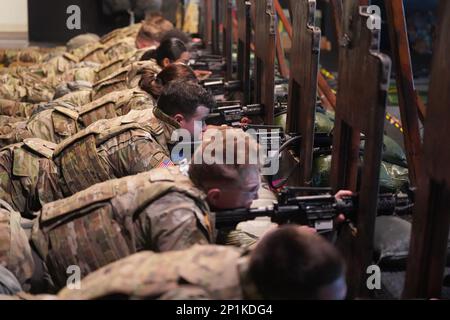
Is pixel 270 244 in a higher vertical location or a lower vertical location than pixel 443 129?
lower

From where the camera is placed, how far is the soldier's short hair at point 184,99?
3.69m

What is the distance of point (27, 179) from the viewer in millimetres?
3537

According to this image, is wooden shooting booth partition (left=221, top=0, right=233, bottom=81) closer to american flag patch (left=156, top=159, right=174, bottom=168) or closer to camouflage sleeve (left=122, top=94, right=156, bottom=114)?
camouflage sleeve (left=122, top=94, right=156, bottom=114)

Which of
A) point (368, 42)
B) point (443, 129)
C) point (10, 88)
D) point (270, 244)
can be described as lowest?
point (10, 88)

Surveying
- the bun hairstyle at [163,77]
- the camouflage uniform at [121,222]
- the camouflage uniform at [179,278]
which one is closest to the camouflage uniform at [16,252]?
the camouflage uniform at [121,222]

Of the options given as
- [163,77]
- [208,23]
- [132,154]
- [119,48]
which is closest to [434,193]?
[132,154]

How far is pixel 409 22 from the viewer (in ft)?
29.3

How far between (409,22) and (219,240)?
6.83 meters

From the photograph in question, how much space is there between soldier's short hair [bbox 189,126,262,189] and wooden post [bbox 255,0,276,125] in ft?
6.17

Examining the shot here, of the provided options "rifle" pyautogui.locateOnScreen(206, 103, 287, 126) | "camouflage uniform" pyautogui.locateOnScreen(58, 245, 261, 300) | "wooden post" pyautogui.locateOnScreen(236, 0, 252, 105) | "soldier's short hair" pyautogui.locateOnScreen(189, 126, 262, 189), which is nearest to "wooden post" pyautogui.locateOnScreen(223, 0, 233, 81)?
"wooden post" pyautogui.locateOnScreen(236, 0, 252, 105)

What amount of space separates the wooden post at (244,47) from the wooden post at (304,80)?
1410mm

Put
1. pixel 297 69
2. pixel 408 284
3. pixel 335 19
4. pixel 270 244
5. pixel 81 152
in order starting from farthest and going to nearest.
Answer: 1. pixel 335 19
2. pixel 297 69
3. pixel 81 152
4. pixel 408 284
5. pixel 270 244

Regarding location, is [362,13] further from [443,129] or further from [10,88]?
[10,88]

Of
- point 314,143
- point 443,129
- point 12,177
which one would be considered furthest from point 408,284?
point 12,177
